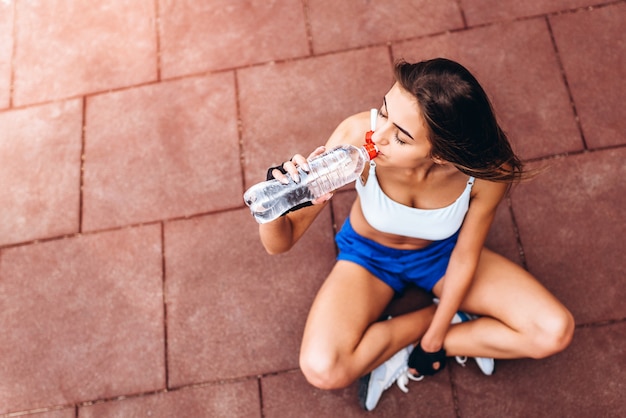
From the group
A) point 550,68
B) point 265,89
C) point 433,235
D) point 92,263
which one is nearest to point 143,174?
point 92,263

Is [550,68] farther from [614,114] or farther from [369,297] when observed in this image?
[369,297]

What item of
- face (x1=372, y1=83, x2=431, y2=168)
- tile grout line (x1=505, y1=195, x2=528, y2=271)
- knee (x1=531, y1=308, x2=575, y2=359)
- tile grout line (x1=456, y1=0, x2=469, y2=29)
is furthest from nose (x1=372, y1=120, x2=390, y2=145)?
tile grout line (x1=456, y1=0, x2=469, y2=29)

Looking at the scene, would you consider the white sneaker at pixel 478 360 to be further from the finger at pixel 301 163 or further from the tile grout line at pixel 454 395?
the finger at pixel 301 163

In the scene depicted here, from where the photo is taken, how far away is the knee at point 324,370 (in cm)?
229

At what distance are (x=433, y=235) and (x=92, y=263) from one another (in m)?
1.70

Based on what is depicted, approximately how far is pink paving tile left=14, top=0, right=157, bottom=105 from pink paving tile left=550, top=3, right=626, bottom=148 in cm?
223

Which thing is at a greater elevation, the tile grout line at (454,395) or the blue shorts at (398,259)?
the blue shorts at (398,259)

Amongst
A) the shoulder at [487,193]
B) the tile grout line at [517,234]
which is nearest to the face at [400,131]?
the shoulder at [487,193]

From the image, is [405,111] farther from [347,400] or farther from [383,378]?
[347,400]

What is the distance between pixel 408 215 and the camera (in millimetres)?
2154

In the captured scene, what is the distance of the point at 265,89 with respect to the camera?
3.15 metres

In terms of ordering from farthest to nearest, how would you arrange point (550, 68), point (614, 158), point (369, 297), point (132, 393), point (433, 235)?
point (550, 68), point (614, 158), point (132, 393), point (369, 297), point (433, 235)

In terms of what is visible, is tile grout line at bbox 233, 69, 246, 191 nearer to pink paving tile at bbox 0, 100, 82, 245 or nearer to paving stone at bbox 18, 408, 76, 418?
pink paving tile at bbox 0, 100, 82, 245

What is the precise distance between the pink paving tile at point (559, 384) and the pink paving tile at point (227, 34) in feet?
6.34
